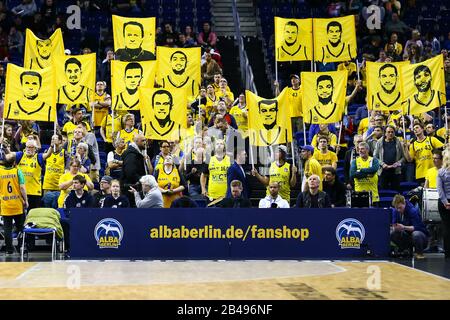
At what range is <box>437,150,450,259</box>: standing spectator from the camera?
18312 mm

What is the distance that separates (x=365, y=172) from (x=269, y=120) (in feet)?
8.87

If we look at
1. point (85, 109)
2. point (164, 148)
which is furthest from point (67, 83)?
point (164, 148)

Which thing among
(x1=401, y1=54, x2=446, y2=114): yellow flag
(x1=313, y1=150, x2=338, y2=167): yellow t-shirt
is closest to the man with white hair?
(x1=313, y1=150, x2=338, y2=167): yellow t-shirt

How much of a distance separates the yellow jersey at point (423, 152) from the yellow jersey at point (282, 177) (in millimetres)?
3129

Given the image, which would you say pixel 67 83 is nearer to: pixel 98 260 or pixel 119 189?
pixel 119 189

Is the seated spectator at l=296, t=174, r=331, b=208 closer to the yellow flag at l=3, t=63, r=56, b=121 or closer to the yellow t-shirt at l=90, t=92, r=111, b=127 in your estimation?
the yellow flag at l=3, t=63, r=56, b=121

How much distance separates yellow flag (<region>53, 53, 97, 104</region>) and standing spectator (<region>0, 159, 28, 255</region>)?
3.88 meters

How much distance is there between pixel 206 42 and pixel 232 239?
1101cm

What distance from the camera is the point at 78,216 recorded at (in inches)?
717

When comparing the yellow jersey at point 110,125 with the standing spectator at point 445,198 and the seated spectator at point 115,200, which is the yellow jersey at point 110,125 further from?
the standing spectator at point 445,198

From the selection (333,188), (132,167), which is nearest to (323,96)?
(333,188)

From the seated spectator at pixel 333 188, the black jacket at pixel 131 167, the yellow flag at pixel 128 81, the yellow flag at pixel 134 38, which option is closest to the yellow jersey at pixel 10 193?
the black jacket at pixel 131 167

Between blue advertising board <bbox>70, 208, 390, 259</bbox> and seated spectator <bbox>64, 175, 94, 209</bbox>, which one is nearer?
blue advertising board <bbox>70, 208, 390, 259</bbox>

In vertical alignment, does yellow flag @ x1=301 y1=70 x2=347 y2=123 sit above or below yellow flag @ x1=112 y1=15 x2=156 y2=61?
below
